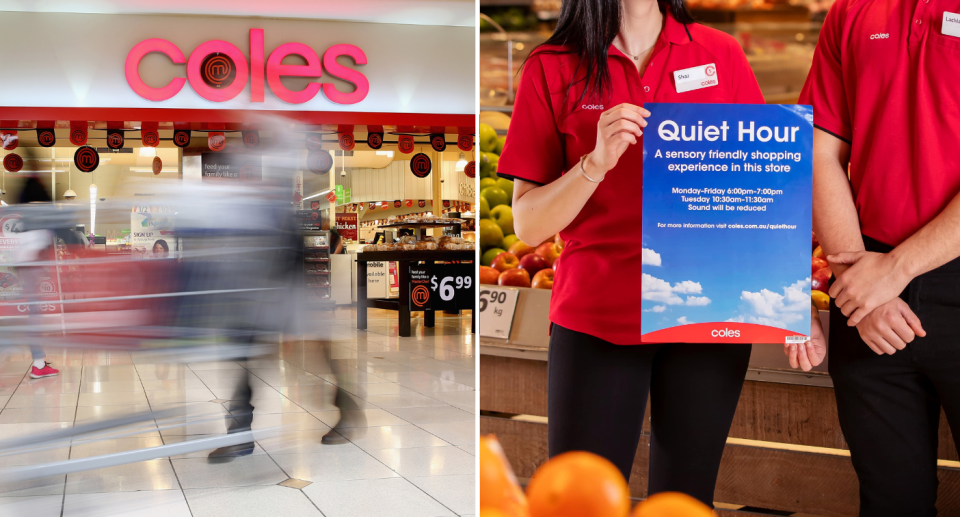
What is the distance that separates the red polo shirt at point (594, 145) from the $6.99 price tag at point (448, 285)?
6719 mm

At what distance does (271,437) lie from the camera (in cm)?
362

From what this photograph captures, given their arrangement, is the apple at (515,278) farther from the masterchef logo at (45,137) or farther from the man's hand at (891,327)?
the masterchef logo at (45,137)

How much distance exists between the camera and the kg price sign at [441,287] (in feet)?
25.1

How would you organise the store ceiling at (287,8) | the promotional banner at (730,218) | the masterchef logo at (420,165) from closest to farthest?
the promotional banner at (730,218) < the store ceiling at (287,8) < the masterchef logo at (420,165)

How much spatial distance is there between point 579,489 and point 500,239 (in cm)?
89

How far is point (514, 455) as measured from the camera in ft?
2.88

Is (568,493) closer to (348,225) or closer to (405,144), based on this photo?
(405,144)

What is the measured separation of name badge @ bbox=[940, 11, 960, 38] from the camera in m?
0.86

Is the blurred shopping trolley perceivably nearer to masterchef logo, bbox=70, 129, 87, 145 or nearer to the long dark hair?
the long dark hair

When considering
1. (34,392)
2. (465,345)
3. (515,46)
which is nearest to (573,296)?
(515,46)

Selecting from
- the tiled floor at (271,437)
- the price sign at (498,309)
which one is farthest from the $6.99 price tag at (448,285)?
the price sign at (498,309)

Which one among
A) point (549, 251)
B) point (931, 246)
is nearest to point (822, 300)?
point (931, 246)

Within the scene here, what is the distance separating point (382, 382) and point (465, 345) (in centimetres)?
196

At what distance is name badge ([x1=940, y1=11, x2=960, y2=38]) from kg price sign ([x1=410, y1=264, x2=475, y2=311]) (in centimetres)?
677
